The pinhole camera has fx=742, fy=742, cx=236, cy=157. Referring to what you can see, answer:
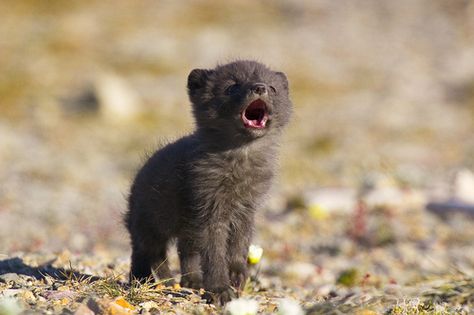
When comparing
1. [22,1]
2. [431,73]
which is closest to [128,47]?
[22,1]

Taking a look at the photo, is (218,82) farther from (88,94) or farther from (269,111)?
(88,94)

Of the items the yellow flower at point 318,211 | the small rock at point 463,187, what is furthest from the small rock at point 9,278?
the small rock at point 463,187

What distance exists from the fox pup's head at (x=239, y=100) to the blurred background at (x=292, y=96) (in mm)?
1124

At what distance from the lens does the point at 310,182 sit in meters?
16.0

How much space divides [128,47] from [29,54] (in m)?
4.99

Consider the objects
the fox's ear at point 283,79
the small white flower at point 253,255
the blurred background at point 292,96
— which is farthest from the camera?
the blurred background at point 292,96

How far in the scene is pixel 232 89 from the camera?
5.88 meters

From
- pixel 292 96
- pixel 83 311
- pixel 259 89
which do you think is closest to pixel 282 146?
pixel 259 89

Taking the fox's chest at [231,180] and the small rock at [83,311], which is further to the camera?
the fox's chest at [231,180]

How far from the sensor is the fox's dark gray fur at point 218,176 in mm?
5637

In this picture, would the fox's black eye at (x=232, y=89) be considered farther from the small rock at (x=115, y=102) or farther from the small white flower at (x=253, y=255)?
the small rock at (x=115, y=102)

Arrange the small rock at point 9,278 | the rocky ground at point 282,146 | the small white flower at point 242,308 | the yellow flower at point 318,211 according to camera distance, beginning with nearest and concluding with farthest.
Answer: the small white flower at point 242,308 → the small rock at point 9,278 → the rocky ground at point 282,146 → the yellow flower at point 318,211

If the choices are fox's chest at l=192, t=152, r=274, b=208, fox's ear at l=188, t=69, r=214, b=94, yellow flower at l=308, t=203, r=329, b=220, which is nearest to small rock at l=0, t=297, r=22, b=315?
fox's chest at l=192, t=152, r=274, b=208

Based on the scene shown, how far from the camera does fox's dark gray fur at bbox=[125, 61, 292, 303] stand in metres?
5.64
